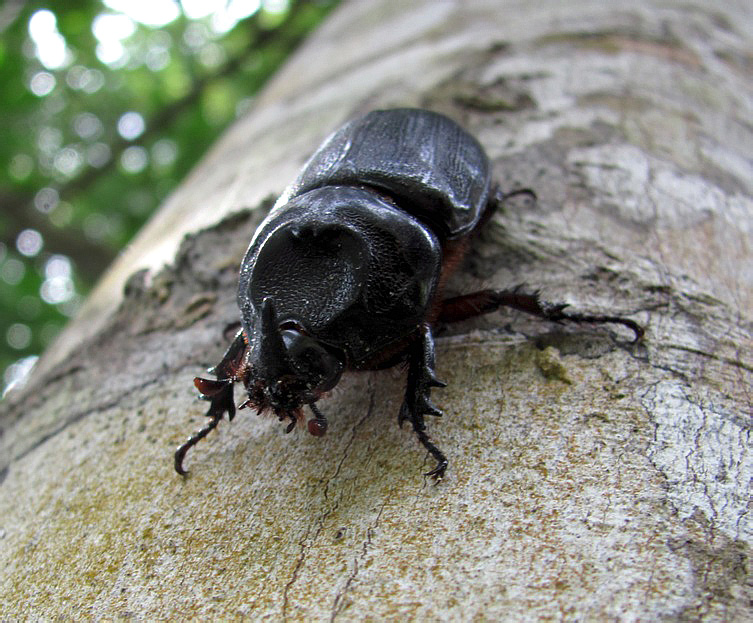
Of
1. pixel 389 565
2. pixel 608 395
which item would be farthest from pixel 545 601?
pixel 608 395

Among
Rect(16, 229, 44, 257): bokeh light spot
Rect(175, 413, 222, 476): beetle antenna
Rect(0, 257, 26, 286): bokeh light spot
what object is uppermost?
Rect(175, 413, 222, 476): beetle antenna

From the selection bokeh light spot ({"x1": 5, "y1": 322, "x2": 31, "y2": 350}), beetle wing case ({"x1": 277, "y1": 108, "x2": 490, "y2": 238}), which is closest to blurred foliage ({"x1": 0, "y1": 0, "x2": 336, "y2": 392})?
bokeh light spot ({"x1": 5, "y1": 322, "x2": 31, "y2": 350})

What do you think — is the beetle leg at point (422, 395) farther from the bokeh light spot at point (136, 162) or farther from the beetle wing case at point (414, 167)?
the bokeh light spot at point (136, 162)

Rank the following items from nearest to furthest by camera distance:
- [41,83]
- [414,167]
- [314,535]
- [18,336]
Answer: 1. [314,535]
2. [414,167]
3. [41,83]
4. [18,336]

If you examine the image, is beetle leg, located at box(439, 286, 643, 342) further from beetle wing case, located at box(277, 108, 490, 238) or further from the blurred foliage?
the blurred foliage

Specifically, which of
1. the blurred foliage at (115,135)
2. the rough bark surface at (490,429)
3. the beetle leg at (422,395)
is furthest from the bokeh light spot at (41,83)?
the beetle leg at (422,395)

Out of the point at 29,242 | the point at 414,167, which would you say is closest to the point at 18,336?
the point at 29,242

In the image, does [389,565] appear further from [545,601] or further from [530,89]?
[530,89]

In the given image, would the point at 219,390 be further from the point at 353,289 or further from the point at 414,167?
the point at 414,167
